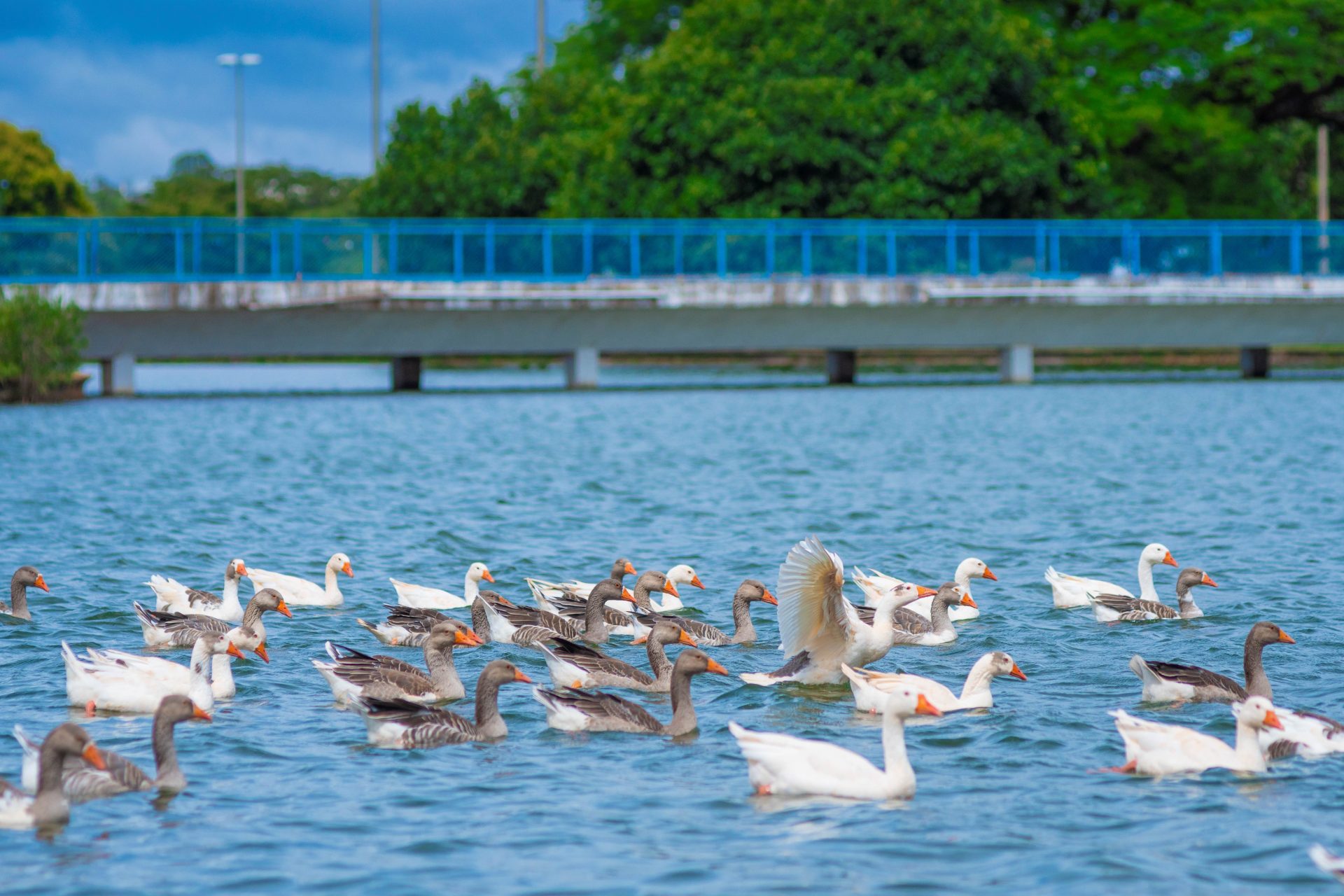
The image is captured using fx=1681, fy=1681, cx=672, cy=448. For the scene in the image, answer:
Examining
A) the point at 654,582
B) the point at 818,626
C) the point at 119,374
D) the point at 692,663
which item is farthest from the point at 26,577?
the point at 119,374

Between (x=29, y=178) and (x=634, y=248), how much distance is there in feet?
145

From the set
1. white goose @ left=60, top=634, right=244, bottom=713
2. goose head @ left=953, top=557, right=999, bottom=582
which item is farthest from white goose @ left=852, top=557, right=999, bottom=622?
white goose @ left=60, top=634, right=244, bottom=713

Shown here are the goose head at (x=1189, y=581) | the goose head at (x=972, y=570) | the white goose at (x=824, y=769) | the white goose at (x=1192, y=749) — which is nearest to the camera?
the white goose at (x=824, y=769)

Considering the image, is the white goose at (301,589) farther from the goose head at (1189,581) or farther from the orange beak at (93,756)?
the goose head at (1189,581)

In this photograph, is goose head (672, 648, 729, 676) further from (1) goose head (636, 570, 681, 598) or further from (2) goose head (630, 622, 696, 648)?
(1) goose head (636, 570, 681, 598)

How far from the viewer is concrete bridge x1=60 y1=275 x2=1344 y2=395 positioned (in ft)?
138

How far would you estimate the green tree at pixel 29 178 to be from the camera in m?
77.8

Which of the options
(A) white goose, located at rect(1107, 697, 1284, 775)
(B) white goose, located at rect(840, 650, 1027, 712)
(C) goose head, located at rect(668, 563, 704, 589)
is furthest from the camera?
(C) goose head, located at rect(668, 563, 704, 589)

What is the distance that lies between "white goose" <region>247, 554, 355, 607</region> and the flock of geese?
17 millimetres

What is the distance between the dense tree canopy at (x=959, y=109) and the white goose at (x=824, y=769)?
138 ft

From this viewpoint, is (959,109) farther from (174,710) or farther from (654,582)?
(174,710)

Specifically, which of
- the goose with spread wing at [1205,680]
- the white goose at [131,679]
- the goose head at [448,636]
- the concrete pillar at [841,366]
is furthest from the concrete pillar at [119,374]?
the goose with spread wing at [1205,680]

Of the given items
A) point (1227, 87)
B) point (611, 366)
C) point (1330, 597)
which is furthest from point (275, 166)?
point (1330, 597)

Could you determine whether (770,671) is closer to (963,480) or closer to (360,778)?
(360,778)
